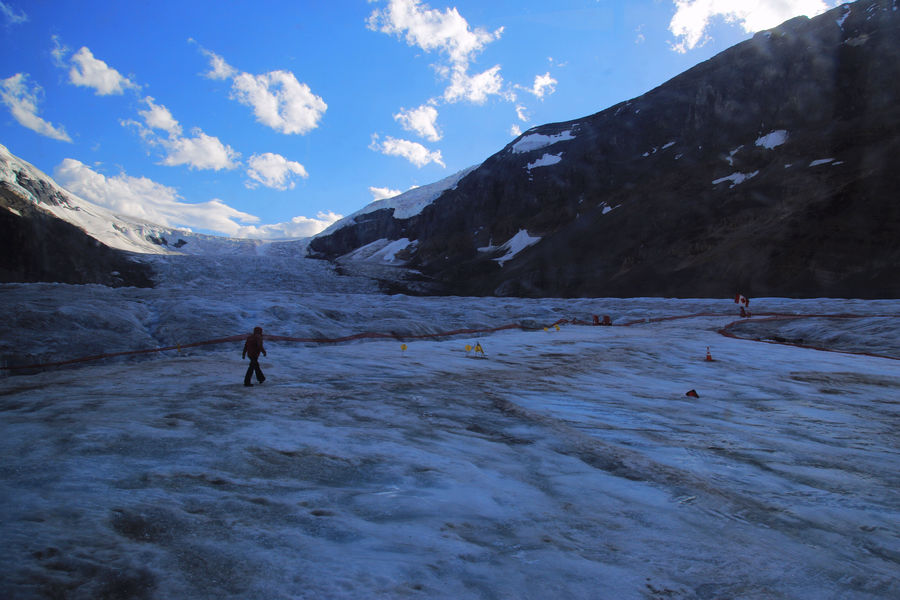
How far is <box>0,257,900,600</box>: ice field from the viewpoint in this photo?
2.63 m

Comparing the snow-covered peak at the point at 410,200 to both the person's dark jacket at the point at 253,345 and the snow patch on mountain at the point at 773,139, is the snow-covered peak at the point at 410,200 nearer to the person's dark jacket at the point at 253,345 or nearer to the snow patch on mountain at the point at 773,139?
the snow patch on mountain at the point at 773,139

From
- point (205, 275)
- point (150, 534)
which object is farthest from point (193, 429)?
point (205, 275)

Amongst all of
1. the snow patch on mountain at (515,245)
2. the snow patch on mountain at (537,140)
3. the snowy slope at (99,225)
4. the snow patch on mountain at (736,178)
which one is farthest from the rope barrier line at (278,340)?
the snow patch on mountain at (537,140)

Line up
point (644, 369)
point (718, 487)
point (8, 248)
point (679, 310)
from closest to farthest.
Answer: point (718, 487) < point (644, 369) < point (679, 310) < point (8, 248)

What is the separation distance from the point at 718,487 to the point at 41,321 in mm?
14373

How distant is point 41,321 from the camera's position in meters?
11.3

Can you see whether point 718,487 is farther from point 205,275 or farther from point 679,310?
→ point 205,275

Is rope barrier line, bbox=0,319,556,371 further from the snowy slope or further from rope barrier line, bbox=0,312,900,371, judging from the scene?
the snowy slope

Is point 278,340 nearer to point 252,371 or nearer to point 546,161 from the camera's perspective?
point 252,371

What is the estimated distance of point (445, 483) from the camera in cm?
396

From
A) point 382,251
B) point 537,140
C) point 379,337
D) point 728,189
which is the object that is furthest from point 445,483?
point 382,251

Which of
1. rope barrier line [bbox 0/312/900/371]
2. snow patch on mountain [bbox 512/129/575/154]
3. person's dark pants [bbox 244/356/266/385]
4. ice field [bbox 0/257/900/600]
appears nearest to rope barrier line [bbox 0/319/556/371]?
rope barrier line [bbox 0/312/900/371]

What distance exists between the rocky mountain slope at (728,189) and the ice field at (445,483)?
106 ft

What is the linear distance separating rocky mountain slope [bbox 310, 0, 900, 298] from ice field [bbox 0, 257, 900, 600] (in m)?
32.4
